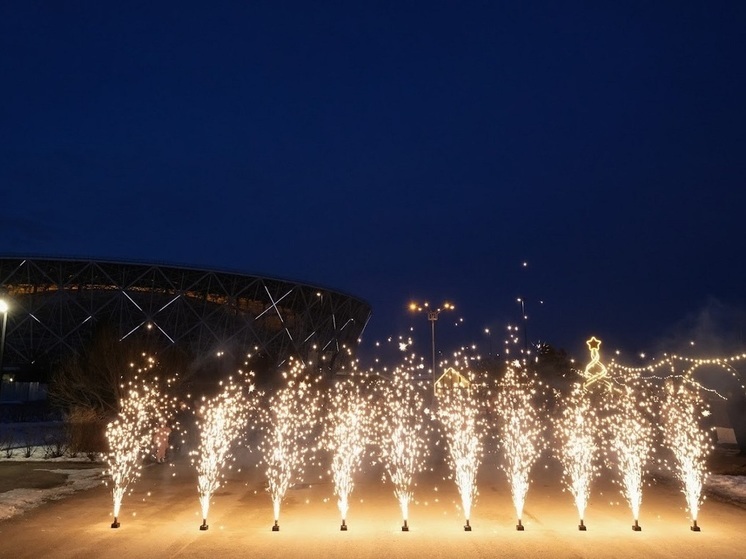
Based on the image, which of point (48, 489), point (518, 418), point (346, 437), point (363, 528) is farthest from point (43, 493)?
point (518, 418)

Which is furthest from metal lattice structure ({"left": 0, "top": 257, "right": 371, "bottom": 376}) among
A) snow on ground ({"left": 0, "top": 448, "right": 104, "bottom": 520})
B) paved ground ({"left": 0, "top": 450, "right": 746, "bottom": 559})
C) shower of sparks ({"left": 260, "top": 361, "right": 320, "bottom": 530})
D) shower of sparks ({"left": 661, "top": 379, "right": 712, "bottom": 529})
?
paved ground ({"left": 0, "top": 450, "right": 746, "bottom": 559})

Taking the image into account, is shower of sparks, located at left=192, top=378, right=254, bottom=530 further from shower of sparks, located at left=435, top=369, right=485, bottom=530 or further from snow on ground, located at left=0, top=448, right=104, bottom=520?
shower of sparks, located at left=435, top=369, right=485, bottom=530

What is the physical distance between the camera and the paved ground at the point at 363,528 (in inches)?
380

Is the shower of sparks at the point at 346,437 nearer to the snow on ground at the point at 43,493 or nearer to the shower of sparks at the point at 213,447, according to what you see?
the shower of sparks at the point at 213,447

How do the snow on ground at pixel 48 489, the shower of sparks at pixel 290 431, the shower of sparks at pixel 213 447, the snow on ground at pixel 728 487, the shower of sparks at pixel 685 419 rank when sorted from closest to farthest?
the snow on ground at pixel 48 489
the shower of sparks at pixel 213 447
the snow on ground at pixel 728 487
the shower of sparks at pixel 290 431
the shower of sparks at pixel 685 419

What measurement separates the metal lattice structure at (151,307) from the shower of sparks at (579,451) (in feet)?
132

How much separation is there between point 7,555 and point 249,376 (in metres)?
39.5

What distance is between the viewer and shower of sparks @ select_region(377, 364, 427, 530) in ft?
47.0

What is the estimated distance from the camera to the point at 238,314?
77.3m

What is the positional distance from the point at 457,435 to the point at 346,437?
4.88m

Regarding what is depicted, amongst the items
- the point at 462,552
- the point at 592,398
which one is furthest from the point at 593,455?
the point at 462,552

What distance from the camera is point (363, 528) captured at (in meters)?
11.2

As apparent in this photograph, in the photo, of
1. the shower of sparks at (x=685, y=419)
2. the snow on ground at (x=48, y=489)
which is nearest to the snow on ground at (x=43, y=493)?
the snow on ground at (x=48, y=489)

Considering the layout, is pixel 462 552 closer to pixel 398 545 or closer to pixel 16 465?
pixel 398 545
